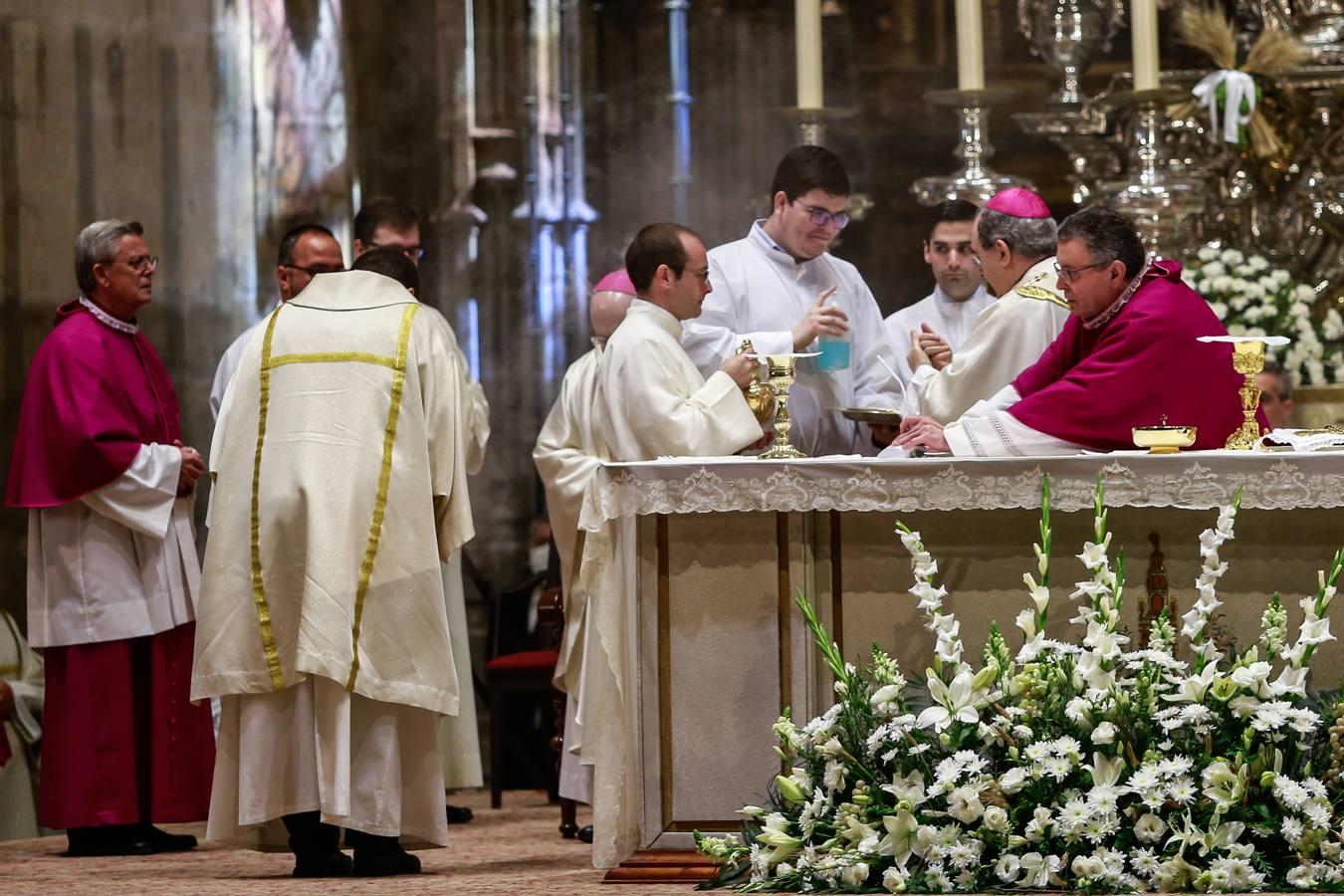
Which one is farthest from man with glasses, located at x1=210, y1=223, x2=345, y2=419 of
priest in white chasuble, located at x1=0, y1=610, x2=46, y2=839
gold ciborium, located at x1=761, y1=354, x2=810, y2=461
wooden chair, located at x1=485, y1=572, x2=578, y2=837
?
gold ciborium, located at x1=761, y1=354, x2=810, y2=461

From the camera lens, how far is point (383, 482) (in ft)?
20.6

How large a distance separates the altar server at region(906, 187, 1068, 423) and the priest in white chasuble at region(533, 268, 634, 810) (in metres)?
1.06

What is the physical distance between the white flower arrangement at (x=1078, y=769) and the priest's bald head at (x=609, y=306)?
2.47m

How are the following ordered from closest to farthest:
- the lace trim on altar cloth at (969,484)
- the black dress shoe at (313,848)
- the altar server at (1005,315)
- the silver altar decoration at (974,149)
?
the lace trim on altar cloth at (969,484), the black dress shoe at (313,848), the altar server at (1005,315), the silver altar decoration at (974,149)

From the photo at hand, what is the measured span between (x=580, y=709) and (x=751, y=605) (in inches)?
54.9

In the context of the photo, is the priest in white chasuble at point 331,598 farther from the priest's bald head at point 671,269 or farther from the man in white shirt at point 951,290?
the man in white shirt at point 951,290

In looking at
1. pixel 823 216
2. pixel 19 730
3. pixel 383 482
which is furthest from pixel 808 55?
pixel 19 730

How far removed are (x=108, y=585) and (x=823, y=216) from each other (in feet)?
8.57

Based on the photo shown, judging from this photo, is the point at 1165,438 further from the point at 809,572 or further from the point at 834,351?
the point at 834,351

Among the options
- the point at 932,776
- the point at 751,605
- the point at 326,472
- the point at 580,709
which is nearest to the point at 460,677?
the point at 580,709

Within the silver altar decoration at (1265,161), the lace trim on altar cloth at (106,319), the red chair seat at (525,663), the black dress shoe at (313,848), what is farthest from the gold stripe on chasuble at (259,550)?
the silver altar decoration at (1265,161)

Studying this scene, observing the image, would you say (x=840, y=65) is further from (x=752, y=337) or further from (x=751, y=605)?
(x=751, y=605)

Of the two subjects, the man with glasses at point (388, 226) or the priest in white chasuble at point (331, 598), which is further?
the man with glasses at point (388, 226)

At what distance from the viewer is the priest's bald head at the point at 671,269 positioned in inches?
256
